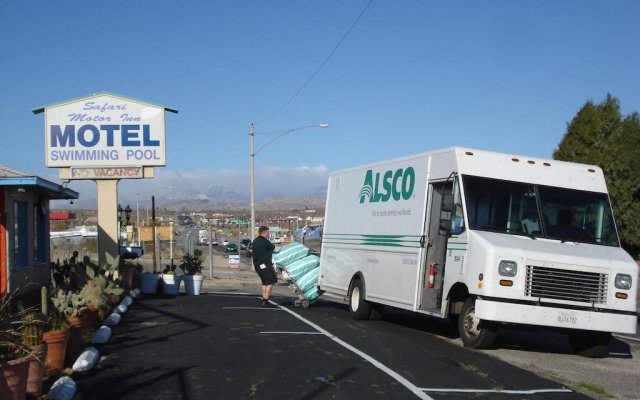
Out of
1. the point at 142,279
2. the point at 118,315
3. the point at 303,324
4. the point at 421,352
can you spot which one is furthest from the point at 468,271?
the point at 142,279

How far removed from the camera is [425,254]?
12.5 m

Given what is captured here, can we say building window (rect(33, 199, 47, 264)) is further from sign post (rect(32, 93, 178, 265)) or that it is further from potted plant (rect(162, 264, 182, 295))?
potted plant (rect(162, 264, 182, 295))

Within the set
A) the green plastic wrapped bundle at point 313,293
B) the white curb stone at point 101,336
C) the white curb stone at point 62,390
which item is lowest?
the green plastic wrapped bundle at point 313,293

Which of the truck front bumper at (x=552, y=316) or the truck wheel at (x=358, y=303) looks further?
the truck wheel at (x=358, y=303)

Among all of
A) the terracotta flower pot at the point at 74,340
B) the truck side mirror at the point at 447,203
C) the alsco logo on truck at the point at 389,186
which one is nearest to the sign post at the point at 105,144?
the alsco logo on truck at the point at 389,186

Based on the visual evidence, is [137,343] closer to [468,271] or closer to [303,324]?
[303,324]

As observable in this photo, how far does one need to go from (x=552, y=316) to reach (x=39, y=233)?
12361 millimetres

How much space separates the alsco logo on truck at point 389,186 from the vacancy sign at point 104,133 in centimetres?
754

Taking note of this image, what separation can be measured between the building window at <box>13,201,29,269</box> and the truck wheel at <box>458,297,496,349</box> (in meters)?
9.07

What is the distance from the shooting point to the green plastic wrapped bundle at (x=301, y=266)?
57.9 ft

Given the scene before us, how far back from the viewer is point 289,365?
29.3 ft

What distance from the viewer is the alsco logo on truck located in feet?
44.1

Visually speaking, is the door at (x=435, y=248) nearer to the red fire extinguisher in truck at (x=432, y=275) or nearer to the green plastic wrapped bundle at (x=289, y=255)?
the red fire extinguisher in truck at (x=432, y=275)

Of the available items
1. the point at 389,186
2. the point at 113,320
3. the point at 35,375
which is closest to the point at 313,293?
the point at 389,186
